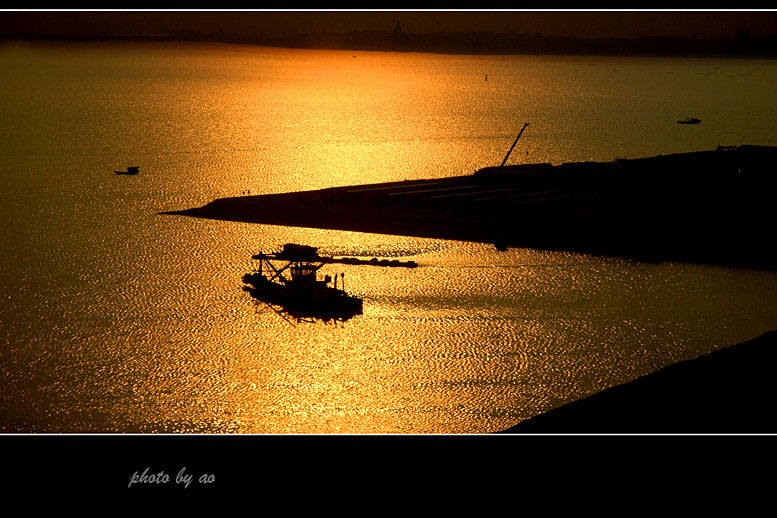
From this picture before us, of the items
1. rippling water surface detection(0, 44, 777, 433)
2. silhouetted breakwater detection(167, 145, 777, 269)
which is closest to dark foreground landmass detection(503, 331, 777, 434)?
rippling water surface detection(0, 44, 777, 433)

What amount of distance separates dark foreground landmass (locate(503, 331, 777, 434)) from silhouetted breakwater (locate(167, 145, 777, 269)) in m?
19.2

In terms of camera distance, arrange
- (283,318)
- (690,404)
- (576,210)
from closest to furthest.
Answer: (690,404) → (283,318) → (576,210)

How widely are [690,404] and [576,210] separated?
79.3 ft

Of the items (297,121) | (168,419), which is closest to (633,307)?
(168,419)

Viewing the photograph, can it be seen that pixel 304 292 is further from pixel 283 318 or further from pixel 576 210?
pixel 576 210

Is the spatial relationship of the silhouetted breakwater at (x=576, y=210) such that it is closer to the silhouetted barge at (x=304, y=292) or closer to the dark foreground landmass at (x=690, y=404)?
the silhouetted barge at (x=304, y=292)

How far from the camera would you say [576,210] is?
114 feet

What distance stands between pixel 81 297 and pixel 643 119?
74.2 metres

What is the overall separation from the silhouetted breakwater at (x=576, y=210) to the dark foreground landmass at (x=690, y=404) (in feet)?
63.0

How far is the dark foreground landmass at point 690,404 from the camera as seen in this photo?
34.3ft

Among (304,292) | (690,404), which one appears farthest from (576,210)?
(690,404)

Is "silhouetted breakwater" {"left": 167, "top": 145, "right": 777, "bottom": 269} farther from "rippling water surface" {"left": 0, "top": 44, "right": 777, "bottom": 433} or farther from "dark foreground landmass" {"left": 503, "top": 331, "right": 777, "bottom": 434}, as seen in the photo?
"dark foreground landmass" {"left": 503, "top": 331, "right": 777, "bottom": 434}

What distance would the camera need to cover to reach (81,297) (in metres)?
27.9

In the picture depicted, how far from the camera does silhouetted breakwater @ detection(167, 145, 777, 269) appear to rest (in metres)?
32.5
